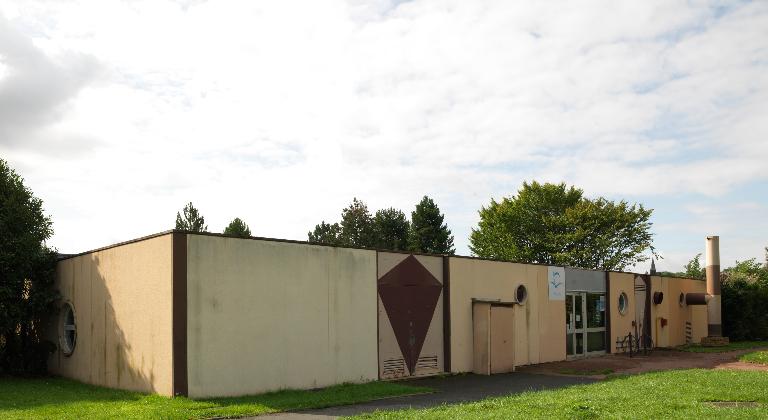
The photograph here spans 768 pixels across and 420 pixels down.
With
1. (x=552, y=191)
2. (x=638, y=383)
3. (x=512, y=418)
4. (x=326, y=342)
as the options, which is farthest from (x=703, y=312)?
(x=512, y=418)

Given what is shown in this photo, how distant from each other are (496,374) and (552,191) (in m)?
34.4

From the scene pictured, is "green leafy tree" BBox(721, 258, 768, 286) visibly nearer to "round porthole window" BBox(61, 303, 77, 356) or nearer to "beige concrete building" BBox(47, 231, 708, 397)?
"beige concrete building" BBox(47, 231, 708, 397)

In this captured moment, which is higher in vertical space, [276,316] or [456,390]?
[276,316]

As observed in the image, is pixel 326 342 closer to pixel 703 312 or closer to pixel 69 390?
pixel 69 390

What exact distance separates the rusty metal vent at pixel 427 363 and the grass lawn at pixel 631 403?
4.69 m

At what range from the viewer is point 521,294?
75.6 ft

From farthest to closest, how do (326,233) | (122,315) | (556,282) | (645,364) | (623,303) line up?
(326,233)
(623,303)
(556,282)
(645,364)
(122,315)

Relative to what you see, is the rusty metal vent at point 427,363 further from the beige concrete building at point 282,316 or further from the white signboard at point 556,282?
the white signboard at point 556,282

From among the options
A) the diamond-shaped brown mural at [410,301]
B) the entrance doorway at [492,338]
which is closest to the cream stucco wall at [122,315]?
the diamond-shaped brown mural at [410,301]

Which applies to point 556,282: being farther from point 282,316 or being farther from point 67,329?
point 67,329

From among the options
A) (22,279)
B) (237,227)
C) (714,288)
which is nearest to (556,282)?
(714,288)

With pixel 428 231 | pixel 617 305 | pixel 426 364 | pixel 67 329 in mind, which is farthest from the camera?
pixel 428 231

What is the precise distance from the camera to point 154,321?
14469 mm

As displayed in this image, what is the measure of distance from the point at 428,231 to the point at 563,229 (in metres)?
15.6
